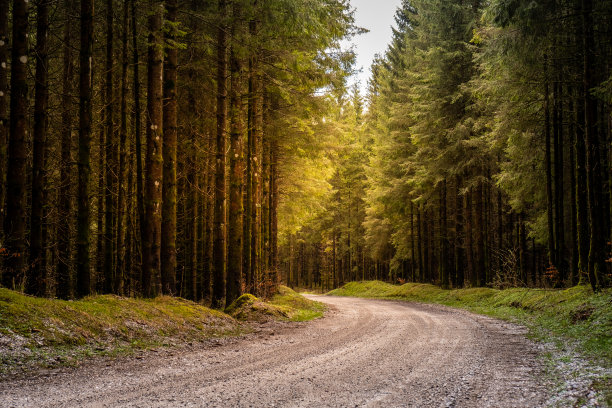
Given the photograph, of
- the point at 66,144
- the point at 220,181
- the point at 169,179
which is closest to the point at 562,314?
the point at 220,181

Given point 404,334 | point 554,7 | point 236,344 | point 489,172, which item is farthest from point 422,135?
point 236,344

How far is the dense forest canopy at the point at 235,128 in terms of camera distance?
8.80 m

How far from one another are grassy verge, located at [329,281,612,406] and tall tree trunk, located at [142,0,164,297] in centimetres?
897

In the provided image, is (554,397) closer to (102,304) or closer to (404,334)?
(404,334)

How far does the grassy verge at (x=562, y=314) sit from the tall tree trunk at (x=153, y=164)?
8966mm

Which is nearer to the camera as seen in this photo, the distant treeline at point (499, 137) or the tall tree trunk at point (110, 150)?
the tall tree trunk at point (110, 150)

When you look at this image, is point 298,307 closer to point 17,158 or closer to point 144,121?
point 144,121

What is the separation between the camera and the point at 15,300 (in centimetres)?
636

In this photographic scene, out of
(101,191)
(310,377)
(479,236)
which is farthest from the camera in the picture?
(479,236)

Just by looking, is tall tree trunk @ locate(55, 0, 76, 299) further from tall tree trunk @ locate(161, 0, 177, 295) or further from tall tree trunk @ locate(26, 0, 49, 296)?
tall tree trunk @ locate(161, 0, 177, 295)

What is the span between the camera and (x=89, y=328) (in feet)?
22.3

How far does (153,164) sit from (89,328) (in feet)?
15.0

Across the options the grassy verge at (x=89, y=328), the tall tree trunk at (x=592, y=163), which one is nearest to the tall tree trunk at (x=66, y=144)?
the grassy verge at (x=89, y=328)

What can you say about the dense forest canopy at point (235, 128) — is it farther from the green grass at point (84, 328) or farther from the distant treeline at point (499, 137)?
the green grass at point (84, 328)
